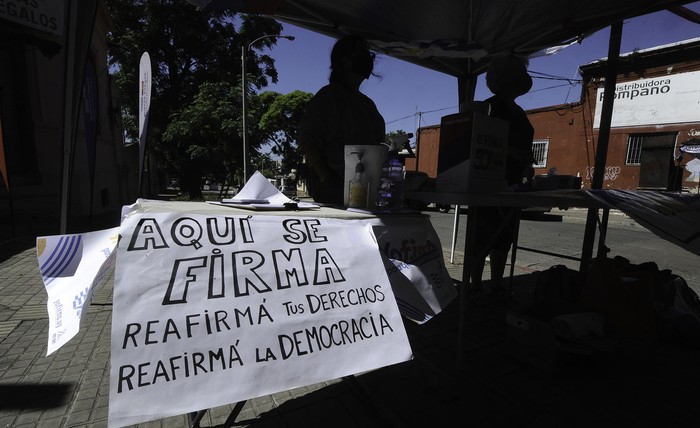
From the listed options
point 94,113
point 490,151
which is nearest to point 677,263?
point 490,151

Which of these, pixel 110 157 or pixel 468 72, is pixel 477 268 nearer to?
pixel 468 72

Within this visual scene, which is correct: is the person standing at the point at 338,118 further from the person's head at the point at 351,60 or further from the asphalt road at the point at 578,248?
the asphalt road at the point at 578,248

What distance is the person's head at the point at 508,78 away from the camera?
2.88m

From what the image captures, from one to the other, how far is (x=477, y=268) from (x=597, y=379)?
4.48 feet

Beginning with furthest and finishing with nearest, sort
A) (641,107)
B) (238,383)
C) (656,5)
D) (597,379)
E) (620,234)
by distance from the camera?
(641,107) → (620,234) → (656,5) → (597,379) → (238,383)

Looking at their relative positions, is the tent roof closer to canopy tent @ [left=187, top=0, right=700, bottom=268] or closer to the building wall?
canopy tent @ [left=187, top=0, right=700, bottom=268]

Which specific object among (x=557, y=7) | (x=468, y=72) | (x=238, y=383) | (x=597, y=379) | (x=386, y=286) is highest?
(x=557, y=7)

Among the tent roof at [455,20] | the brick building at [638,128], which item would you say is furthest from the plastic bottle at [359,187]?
the brick building at [638,128]

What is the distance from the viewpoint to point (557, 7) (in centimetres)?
324

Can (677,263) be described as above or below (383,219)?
below

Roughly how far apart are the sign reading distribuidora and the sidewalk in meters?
14.2

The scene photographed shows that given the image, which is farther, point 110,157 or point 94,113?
point 110,157

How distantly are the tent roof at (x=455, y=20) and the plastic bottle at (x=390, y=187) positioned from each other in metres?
2.05

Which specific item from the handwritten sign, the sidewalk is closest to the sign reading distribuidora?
the sidewalk
